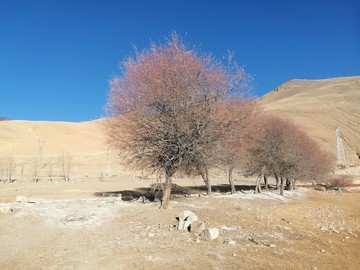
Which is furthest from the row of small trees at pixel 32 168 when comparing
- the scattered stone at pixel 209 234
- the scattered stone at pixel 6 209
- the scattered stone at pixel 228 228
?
the scattered stone at pixel 209 234

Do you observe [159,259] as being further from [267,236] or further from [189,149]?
[189,149]

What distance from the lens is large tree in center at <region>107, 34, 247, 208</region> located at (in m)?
16.6

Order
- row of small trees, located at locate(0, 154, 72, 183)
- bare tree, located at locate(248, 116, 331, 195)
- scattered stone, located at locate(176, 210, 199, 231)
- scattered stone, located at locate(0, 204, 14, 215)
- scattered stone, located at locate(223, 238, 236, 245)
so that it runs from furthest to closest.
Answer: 1. row of small trees, located at locate(0, 154, 72, 183)
2. bare tree, located at locate(248, 116, 331, 195)
3. scattered stone, located at locate(0, 204, 14, 215)
4. scattered stone, located at locate(176, 210, 199, 231)
5. scattered stone, located at locate(223, 238, 236, 245)

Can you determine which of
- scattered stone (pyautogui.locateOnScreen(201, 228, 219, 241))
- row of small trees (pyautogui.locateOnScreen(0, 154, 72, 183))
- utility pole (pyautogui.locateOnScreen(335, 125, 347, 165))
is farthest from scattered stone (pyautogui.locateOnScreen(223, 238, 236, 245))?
utility pole (pyautogui.locateOnScreen(335, 125, 347, 165))

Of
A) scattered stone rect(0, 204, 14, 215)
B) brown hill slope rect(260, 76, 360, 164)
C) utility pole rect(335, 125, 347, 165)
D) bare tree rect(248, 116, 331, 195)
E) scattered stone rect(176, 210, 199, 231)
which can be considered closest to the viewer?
scattered stone rect(176, 210, 199, 231)

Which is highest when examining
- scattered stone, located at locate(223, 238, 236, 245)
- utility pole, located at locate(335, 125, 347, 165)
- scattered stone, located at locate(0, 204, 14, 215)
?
utility pole, located at locate(335, 125, 347, 165)

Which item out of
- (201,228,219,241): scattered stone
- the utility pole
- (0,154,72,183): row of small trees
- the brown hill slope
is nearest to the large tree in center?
(201,228,219,241): scattered stone

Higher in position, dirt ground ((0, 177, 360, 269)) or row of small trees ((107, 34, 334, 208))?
row of small trees ((107, 34, 334, 208))

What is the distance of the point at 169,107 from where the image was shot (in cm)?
1678

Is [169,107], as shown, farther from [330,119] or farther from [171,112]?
[330,119]

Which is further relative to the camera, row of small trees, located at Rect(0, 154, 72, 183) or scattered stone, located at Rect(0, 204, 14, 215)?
row of small trees, located at Rect(0, 154, 72, 183)

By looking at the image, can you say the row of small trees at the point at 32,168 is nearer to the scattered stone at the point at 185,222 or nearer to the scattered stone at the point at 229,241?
the scattered stone at the point at 185,222

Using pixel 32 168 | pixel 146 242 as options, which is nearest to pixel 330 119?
pixel 32 168

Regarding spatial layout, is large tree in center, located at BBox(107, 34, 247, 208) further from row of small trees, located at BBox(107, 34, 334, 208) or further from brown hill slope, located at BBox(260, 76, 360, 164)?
brown hill slope, located at BBox(260, 76, 360, 164)
